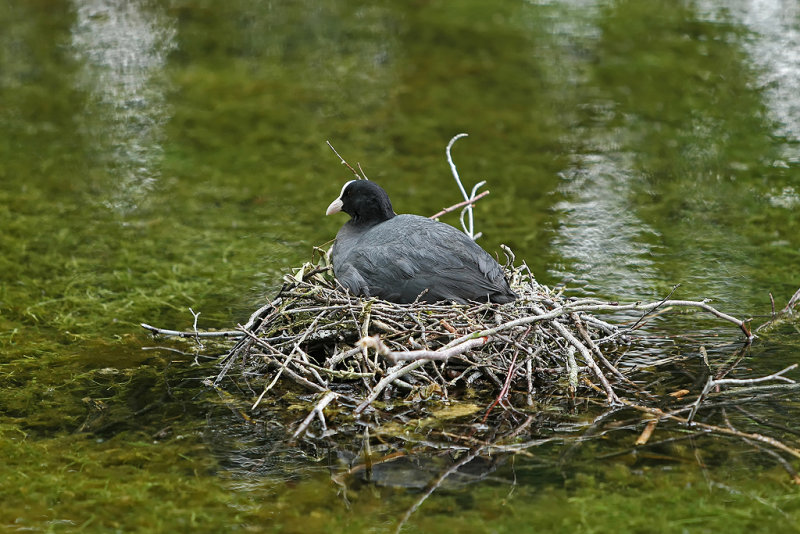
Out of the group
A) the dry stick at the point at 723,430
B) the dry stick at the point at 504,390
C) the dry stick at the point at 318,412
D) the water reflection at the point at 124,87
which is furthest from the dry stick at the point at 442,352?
the water reflection at the point at 124,87

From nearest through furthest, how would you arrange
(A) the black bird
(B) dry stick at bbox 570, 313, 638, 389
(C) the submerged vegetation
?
(C) the submerged vegetation, (B) dry stick at bbox 570, 313, 638, 389, (A) the black bird

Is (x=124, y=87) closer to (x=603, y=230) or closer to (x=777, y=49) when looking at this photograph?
(x=603, y=230)

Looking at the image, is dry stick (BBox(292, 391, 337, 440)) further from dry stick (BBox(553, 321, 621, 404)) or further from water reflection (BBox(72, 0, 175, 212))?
water reflection (BBox(72, 0, 175, 212))

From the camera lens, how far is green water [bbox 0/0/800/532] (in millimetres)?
4312

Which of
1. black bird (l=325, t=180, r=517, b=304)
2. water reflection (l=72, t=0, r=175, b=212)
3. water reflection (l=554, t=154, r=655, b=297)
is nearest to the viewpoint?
black bird (l=325, t=180, r=517, b=304)

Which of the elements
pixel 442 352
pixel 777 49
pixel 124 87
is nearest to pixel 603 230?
pixel 442 352

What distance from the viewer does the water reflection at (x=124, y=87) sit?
359 inches

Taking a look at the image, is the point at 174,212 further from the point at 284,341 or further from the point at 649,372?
the point at 649,372

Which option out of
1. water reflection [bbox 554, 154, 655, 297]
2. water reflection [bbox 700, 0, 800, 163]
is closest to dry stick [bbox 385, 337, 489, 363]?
water reflection [bbox 554, 154, 655, 297]

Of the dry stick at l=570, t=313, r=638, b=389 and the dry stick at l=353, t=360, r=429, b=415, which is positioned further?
the dry stick at l=570, t=313, r=638, b=389

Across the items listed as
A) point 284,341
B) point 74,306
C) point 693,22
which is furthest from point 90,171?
point 693,22

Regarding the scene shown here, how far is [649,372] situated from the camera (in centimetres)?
539

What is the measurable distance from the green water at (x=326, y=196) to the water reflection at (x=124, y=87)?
0.12 ft

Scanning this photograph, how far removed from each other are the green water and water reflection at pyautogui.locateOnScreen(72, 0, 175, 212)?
4cm
